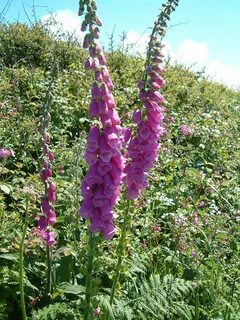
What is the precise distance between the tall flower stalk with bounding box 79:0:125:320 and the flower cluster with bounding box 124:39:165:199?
0.39 m

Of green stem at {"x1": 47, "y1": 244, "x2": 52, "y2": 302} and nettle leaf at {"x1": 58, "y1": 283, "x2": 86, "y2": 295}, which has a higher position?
green stem at {"x1": 47, "y1": 244, "x2": 52, "y2": 302}

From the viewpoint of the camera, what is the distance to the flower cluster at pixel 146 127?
3.13 metres

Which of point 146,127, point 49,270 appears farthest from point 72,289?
point 146,127

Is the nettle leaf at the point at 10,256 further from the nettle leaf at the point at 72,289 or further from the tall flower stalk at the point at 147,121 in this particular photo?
the tall flower stalk at the point at 147,121

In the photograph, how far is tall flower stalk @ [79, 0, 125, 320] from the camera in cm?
257

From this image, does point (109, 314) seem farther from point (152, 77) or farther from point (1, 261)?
point (152, 77)

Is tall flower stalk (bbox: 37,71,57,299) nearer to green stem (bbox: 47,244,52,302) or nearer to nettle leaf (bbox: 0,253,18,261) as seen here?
green stem (bbox: 47,244,52,302)

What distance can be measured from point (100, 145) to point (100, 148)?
16 mm

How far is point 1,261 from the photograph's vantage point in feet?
12.3

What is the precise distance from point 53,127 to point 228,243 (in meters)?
3.55

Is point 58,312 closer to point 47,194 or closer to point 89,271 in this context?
point 89,271

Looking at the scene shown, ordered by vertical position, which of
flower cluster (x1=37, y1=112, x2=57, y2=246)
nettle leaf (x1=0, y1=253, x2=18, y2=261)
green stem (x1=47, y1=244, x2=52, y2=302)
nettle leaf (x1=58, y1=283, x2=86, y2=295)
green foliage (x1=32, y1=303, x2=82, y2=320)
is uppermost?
flower cluster (x1=37, y1=112, x2=57, y2=246)

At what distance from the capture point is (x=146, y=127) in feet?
10.3

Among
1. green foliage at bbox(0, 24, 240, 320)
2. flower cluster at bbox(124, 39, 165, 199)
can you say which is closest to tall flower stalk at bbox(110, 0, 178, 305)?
flower cluster at bbox(124, 39, 165, 199)
